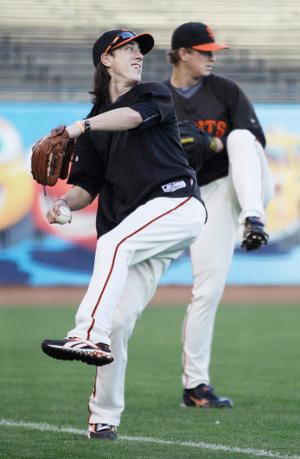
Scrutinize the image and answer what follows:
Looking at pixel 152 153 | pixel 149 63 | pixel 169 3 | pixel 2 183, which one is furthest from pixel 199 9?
pixel 152 153

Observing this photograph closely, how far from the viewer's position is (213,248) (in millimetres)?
6449

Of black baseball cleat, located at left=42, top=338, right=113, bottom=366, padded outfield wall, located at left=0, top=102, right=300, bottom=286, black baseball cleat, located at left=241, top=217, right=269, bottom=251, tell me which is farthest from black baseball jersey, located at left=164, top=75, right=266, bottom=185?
padded outfield wall, located at left=0, top=102, right=300, bottom=286

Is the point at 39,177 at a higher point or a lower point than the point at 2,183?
higher

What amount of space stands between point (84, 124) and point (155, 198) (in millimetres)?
526

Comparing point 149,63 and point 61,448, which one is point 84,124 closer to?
point 61,448

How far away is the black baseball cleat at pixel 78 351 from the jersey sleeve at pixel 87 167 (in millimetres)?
988

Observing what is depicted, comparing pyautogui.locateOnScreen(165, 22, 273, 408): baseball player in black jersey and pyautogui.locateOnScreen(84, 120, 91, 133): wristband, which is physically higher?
pyautogui.locateOnScreen(84, 120, 91, 133): wristband

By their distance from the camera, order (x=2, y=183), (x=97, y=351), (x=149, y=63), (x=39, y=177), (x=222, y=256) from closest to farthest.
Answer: (x=97, y=351), (x=39, y=177), (x=222, y=256), (x=2, y=183), (x=149, y=63)

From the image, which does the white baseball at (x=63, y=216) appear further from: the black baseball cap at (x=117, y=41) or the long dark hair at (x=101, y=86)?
the black baseball cap at (x=117, y=41)

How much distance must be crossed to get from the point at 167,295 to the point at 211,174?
33.9 ft

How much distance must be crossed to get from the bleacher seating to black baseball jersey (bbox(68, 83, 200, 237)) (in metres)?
14.7

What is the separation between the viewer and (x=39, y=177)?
16.0ft

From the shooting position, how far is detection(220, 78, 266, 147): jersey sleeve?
644 cm

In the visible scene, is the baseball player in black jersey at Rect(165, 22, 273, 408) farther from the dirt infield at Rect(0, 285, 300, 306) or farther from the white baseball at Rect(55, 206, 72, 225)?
the dirt infield at Rect(0, 285, 300, 306)
